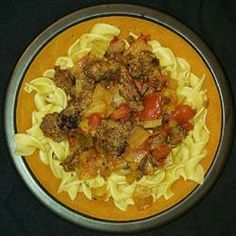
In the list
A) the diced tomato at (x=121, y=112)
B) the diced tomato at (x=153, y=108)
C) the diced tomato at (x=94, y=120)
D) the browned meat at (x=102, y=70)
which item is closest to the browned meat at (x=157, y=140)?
the diced tomato at (x=153, y=108)

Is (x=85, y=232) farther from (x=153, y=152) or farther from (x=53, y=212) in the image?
(x=153, y=152)

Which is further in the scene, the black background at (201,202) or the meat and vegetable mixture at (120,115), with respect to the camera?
the black background at (201,202)

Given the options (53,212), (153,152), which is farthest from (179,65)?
(53,212)

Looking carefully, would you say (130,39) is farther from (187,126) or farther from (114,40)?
(187,126)

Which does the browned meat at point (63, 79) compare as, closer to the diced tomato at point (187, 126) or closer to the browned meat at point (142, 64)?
the browned meat at point (142, 64)

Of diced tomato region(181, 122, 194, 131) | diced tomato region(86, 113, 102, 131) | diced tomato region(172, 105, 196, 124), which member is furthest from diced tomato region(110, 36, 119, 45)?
diced tomato region(181, 122, 194, 131)
